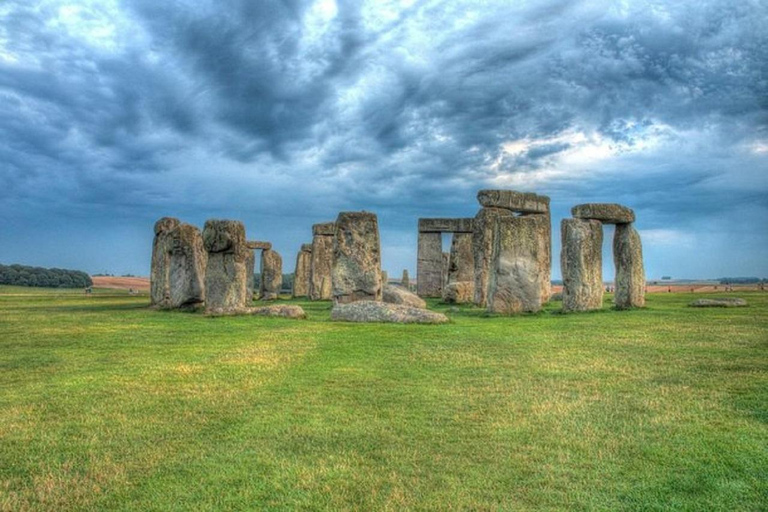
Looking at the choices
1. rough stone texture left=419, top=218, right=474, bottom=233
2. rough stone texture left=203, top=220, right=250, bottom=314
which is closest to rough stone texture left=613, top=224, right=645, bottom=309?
rough stone texture left=419, top=218, right=474, bottom=233

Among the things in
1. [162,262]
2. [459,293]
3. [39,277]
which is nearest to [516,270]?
[459,293]

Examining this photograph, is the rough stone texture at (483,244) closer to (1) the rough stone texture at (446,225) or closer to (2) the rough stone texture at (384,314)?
(1) the rough stone texture at (446,225)

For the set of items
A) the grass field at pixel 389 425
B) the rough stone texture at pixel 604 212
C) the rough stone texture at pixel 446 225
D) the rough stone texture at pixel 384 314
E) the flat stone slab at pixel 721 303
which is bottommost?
the grass field at pixel 389 425

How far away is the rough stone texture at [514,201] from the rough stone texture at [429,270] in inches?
261

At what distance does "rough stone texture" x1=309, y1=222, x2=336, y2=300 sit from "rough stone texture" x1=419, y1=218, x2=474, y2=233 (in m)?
4.58

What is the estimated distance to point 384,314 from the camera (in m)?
14.0

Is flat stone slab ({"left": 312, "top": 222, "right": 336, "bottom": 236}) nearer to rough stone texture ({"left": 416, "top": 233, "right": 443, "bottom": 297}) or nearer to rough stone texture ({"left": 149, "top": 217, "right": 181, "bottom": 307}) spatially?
rough stone texture ({"left": 416, "top": 233, "right": 443, "bottom": 297})

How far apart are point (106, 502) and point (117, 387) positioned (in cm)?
332

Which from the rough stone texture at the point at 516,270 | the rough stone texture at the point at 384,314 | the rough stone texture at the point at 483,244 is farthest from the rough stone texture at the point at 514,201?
the rough stone texture at the point at 384,314

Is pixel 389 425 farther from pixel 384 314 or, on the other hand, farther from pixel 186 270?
pixel 186 270

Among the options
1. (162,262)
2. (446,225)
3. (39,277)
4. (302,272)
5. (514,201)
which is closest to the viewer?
(162,262)

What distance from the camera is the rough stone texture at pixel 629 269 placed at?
17.1 meters

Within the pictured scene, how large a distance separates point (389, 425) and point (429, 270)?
74.9ft

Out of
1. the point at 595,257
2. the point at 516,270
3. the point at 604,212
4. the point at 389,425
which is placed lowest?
the point at 389,425
